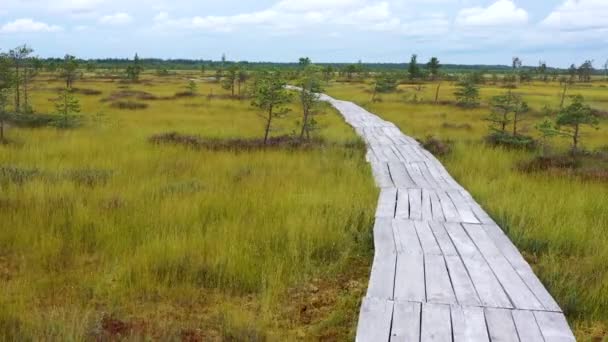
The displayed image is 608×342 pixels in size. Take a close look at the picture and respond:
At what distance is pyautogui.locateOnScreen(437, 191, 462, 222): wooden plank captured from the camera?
222 inches

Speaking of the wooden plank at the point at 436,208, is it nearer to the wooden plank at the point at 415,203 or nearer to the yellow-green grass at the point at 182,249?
the wooden plank at the point at 415,203

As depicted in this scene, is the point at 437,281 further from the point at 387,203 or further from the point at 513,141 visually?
the point at 513,141

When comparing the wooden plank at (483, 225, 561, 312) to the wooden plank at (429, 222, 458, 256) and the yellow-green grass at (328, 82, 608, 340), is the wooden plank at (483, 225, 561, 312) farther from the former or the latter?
the wooden plank at (429, 222, 458, 256)

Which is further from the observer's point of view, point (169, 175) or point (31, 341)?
point (169, 175)

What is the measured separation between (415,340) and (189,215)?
3.58 metres

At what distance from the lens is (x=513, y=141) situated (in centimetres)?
1202

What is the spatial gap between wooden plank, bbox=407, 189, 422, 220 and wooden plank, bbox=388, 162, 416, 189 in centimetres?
35

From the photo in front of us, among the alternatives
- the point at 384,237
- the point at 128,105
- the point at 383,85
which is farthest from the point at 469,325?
the point at 383,85

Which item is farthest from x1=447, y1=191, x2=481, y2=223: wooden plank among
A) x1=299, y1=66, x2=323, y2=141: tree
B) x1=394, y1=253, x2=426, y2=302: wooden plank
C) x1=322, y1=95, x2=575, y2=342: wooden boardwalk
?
x1=299, y1=66, x2=323, y2=141: tree

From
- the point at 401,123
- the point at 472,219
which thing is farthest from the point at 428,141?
the point at 472,219

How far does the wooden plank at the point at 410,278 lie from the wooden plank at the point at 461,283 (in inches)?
9.2

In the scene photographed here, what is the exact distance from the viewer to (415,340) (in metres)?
2.93

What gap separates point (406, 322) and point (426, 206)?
3.18 metres

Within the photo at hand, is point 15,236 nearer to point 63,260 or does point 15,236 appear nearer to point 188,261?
point 63,260
